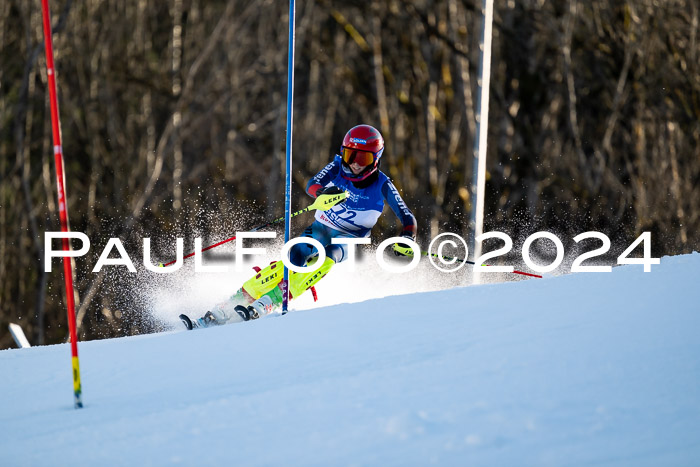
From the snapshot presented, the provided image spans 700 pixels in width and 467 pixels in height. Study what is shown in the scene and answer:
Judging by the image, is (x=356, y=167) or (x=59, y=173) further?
(x=356, y=167)

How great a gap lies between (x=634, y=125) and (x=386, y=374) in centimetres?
1236

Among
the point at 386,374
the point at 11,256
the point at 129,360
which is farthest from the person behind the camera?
the point at 11,256

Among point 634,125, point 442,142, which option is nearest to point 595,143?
point 634,125

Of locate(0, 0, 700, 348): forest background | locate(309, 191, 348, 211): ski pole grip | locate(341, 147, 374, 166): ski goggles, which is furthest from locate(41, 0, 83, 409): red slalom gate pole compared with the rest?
locate(0, 0, 700, 348): forest background

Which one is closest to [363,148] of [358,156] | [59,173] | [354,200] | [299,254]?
[358,156]

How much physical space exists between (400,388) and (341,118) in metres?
12.8

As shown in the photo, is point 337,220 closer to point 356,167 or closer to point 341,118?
point 356,167

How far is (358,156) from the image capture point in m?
5.87

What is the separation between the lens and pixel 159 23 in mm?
15227

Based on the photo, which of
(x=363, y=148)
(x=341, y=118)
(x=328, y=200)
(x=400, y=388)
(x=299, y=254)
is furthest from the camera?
(x=341, y=118)

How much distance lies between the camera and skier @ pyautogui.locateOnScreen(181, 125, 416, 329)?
5781mm

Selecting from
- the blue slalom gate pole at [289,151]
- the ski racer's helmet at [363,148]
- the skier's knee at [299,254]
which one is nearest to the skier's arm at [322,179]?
the ski racer's helmet at [363,148]

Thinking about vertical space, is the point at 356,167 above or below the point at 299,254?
above

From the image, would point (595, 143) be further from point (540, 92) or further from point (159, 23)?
point (159, 23)
